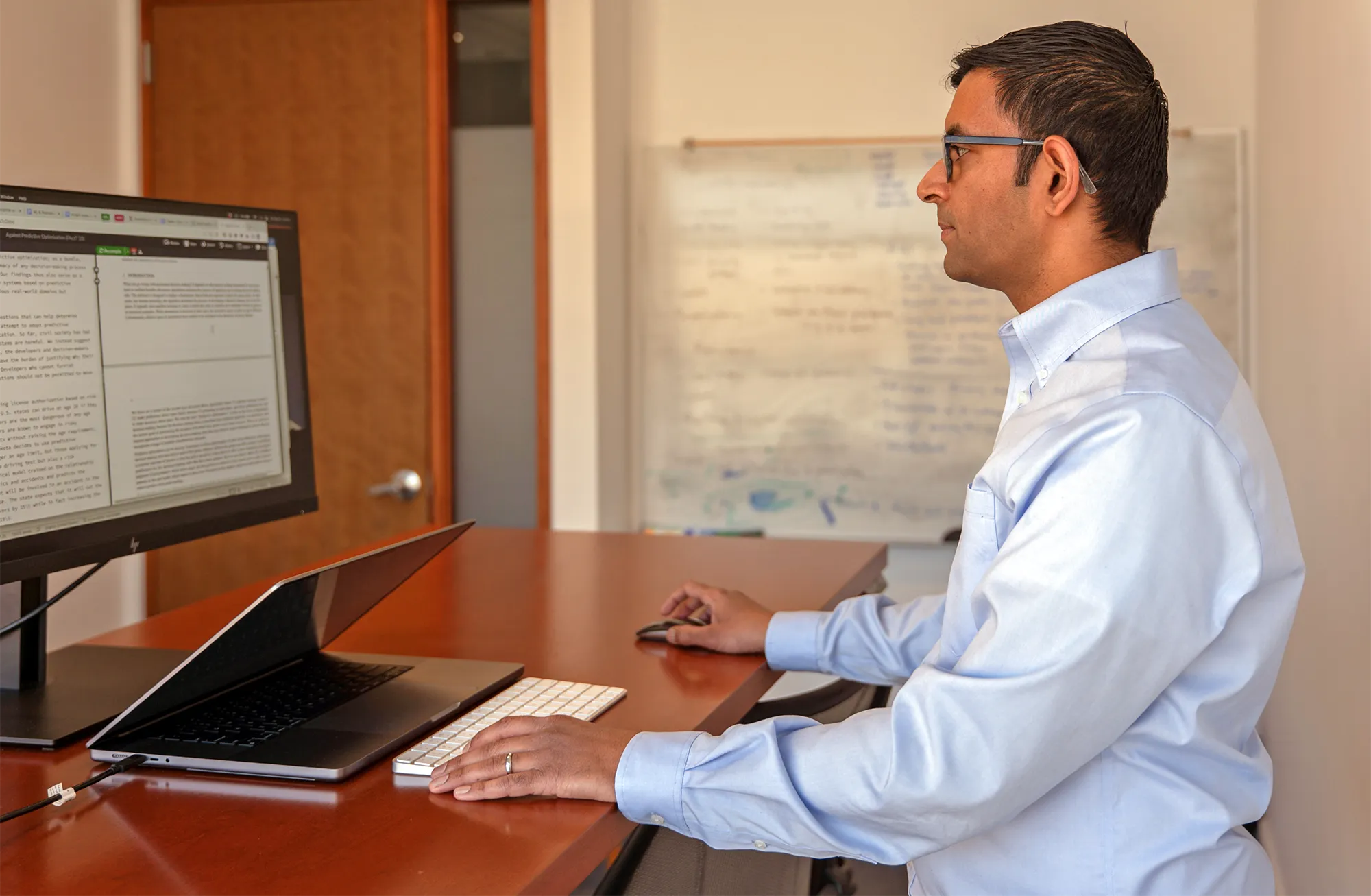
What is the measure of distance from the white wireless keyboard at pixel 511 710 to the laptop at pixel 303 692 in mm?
21

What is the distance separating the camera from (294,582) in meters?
1.07

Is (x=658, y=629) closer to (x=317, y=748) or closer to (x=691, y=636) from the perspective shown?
(x=691, y=636)

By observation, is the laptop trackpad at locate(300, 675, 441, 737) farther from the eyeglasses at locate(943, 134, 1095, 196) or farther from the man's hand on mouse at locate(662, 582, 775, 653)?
the eyeglasses at locate(943, 134, 1095, 196)

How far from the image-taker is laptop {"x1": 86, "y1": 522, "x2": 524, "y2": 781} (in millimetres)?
1029

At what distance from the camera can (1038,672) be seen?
3.17ft

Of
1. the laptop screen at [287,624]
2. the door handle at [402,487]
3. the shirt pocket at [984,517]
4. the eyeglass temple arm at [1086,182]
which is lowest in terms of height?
the door handle at [402,487]

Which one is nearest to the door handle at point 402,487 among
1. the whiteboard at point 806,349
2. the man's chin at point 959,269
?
the whiteboard at point 806,349

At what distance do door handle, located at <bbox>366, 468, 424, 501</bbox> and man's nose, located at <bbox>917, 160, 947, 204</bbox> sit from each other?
7.80ft

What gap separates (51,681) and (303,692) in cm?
29

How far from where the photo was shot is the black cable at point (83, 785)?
913 millimetres

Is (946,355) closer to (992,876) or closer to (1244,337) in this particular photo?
(1244,337)

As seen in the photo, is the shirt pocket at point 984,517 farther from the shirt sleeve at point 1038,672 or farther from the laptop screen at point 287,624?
the laptop screen at point 287,624

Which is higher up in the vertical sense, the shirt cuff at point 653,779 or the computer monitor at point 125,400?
the computer monitor at point 125,400

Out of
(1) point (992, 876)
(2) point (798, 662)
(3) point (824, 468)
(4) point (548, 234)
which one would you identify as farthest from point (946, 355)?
(1) point (992, 876)
